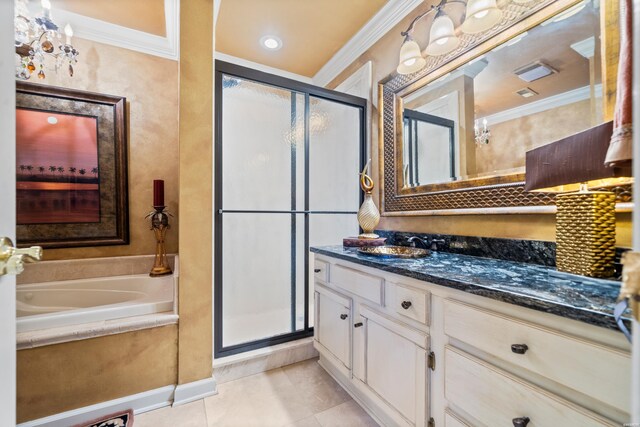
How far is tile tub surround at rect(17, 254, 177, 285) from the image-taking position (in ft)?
6.70

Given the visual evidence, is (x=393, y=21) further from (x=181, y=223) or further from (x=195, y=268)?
(x=195, y=268)

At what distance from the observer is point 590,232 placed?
88 cm

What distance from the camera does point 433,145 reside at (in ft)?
5.63

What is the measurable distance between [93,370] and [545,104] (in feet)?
8.50

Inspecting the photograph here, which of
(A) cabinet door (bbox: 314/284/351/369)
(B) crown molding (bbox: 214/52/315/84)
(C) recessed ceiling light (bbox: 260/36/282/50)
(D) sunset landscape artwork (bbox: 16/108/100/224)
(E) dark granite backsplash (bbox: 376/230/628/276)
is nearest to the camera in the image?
(E) dark granite backsplash (bbox: 376/230/628/276)

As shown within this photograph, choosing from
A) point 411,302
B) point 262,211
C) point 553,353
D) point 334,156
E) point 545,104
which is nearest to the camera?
point 553,353

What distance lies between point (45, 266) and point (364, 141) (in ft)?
9.14

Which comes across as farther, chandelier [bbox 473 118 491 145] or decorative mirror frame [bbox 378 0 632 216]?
chandelier [bbox 473 118 491 145]

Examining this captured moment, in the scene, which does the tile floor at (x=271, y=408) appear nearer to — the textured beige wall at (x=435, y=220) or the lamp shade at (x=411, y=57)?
the textured beige wall at (x=435, y=220)

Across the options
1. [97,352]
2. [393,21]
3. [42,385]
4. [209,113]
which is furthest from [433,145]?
[42,385]

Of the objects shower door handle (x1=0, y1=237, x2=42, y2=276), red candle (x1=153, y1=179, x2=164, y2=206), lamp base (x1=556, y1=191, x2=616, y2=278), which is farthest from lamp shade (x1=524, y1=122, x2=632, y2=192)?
red candle (x1=153, y1=179, x2=164, y2=206)

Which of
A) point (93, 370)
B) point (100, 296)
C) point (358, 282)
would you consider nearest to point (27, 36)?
point (100, 296)

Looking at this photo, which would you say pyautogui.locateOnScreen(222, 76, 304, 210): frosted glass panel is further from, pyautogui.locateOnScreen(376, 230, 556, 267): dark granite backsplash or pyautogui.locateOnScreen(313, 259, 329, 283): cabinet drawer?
pyautogui.locateOnScreen(376, 230, 556, 267): dark granite backsplash

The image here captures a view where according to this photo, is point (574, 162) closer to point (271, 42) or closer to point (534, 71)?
point (534, 71)
